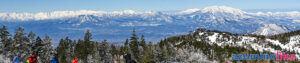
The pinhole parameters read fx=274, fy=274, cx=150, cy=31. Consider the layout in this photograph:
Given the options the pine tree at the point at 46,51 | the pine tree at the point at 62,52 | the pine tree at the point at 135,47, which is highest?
the pine tree at the point at 46,51

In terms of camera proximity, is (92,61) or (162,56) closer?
(92,61)

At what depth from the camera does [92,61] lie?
251ft

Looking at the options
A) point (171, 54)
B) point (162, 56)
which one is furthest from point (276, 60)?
point (162, 56)

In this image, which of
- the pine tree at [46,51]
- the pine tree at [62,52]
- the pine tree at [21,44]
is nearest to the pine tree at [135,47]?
the pine tree at [62,52]

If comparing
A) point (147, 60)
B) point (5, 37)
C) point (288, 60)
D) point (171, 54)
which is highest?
point (5, 37)

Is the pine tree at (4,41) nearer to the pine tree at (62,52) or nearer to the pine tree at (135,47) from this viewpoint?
the pine tree at (62,52)

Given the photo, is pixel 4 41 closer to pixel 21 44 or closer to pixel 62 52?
pixel 21 44

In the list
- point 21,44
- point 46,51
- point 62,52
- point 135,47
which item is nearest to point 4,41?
point 46,51

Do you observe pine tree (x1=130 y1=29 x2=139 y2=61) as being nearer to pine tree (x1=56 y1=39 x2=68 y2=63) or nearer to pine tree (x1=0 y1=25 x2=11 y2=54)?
pine tree (x1=56 y1=39 x2=68 y2=63)

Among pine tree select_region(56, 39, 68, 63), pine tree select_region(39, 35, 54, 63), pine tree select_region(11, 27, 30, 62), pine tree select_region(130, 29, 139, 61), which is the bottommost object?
pine tree select_region(56, 39, 68, 63)

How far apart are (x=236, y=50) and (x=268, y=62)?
96.0ft

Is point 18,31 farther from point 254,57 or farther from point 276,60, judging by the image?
point 276,60

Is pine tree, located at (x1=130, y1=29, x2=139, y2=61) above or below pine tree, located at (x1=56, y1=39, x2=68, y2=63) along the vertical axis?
above

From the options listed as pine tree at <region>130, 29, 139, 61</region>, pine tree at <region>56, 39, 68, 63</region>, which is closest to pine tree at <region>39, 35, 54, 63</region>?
pine tree at <region>56, 39, 68, 63</region>
